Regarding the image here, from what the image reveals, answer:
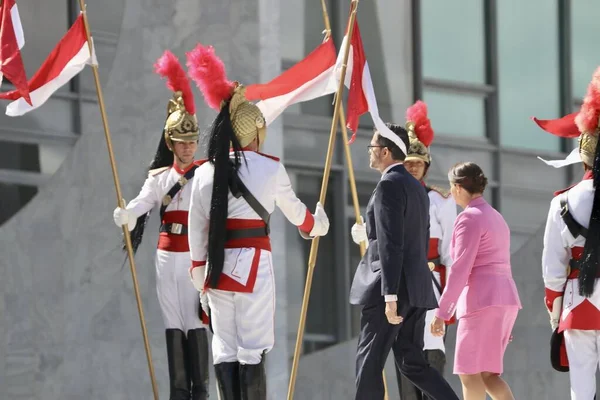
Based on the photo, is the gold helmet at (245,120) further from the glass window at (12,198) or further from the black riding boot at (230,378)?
the glass window at (12,198)

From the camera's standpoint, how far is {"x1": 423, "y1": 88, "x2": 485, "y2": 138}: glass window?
47.7ft

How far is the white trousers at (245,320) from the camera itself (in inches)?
338

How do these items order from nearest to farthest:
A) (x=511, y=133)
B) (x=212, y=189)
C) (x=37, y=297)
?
(x=212, y=189)
(x=37, y=297)
(x=511, y=133)

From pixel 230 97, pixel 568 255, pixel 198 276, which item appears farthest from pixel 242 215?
pixel 568 255

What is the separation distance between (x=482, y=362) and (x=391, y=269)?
3.62ft

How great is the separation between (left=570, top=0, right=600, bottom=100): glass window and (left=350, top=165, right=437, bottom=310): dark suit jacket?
7227mm

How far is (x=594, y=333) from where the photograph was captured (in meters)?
8.80

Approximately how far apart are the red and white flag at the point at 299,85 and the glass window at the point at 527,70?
5.32 metres

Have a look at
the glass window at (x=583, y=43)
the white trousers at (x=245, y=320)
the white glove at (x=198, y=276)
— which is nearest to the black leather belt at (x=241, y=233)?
the white trousers at (x=245, y=320)

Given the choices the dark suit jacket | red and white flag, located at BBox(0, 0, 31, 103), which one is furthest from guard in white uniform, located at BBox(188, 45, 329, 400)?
red and white flag, located at BBox(0, 0, 31, 103)

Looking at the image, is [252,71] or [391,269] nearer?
[391,269]

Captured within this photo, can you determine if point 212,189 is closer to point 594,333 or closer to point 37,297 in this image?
point 594,333

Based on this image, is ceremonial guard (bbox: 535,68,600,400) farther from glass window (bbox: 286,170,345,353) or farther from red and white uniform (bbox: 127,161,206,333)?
glass window (bbox: 286,170,345,353)

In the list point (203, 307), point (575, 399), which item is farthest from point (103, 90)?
point (575, 399)
